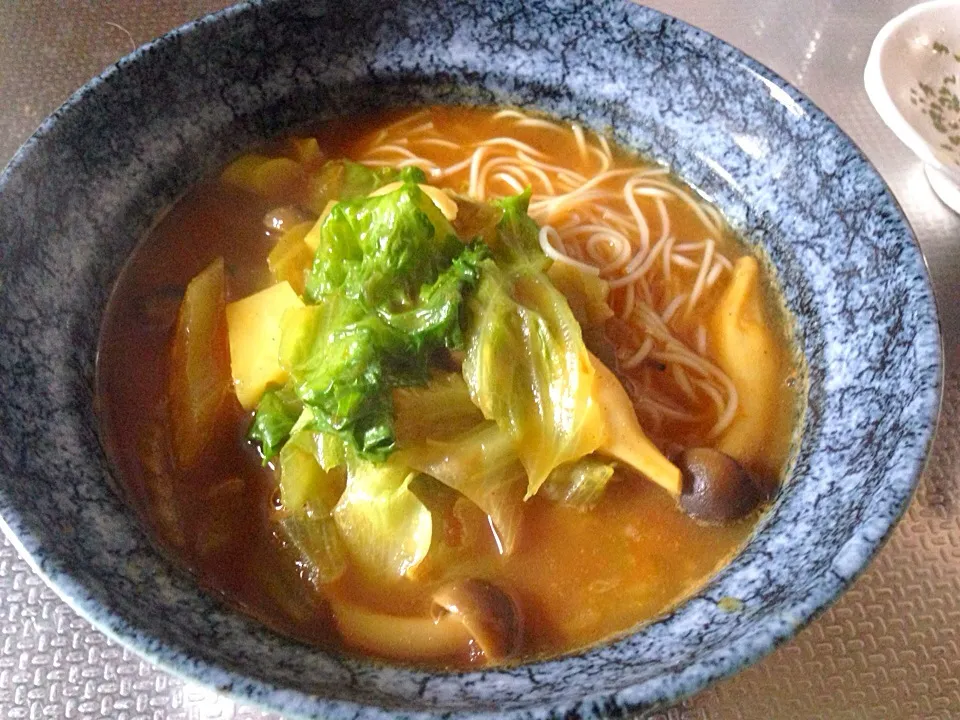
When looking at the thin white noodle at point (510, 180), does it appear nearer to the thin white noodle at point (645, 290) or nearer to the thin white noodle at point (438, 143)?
the thin white noodle at point (438, 143)

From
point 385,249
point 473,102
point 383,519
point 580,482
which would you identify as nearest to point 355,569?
point 383,519

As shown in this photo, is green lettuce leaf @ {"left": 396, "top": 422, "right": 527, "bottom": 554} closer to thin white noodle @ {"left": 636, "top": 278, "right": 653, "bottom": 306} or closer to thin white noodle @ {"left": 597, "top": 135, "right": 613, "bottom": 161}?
thin white noodle @ {"left": 636, "top": 278, "right": 653, "bottom": 306}

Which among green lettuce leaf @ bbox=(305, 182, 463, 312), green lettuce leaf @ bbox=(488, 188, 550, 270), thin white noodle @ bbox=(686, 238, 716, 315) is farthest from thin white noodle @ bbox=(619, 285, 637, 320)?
green lettuce leaf @ bbox=(305, 182, 463, 312)

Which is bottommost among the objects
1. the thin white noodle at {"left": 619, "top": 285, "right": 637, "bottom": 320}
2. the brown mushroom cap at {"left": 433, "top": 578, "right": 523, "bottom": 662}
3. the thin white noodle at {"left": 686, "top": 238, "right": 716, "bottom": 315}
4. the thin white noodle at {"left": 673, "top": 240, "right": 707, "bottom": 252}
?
the brown mushroom cap at {"left": 433, "top": 578, "right": 523, "bottom": 662}

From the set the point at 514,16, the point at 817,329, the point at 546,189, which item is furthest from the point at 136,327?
the point at 817,329

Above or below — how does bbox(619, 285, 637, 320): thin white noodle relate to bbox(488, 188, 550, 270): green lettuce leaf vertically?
below

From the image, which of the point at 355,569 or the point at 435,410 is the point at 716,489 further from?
the point at 355,569
